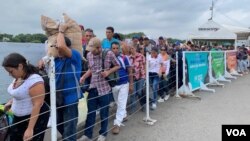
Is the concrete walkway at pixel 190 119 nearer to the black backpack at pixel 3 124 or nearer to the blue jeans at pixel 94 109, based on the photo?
the blue jeans at pixel 94 109

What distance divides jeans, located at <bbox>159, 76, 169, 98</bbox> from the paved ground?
0.27 meters

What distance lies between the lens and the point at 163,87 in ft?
31.2

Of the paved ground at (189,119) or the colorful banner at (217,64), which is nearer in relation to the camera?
the paved ground at (189,119)

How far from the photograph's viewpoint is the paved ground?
596 centimetres

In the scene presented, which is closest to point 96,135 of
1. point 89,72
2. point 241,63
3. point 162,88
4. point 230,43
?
point 89,72

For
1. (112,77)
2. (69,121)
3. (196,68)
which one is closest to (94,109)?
(112,77)

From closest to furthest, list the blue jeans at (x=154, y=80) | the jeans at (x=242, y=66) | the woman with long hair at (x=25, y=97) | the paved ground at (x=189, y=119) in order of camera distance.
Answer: the woman with long hair at (x=25, y=97), the paved ground at (x=189, y=119), the blue jeans at (x=154, y=80), the jeans at (x=242, y=66)

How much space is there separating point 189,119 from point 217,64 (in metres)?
7.17

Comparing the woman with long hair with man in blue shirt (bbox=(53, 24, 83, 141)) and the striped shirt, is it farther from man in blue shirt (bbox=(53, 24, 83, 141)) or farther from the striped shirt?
the striped shirt

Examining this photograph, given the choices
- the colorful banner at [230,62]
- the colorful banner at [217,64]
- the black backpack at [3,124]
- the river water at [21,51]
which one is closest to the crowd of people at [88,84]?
the black backpack at [3,124]

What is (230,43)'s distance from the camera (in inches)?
1180

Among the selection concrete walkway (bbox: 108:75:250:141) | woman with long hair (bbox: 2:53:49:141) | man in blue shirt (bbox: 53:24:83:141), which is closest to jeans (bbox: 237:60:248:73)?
concrete walkway (bbox: 108:75:250:141)

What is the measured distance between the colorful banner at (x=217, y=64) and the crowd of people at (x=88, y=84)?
13.3ft

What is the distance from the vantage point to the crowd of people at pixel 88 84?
352 centimetres
